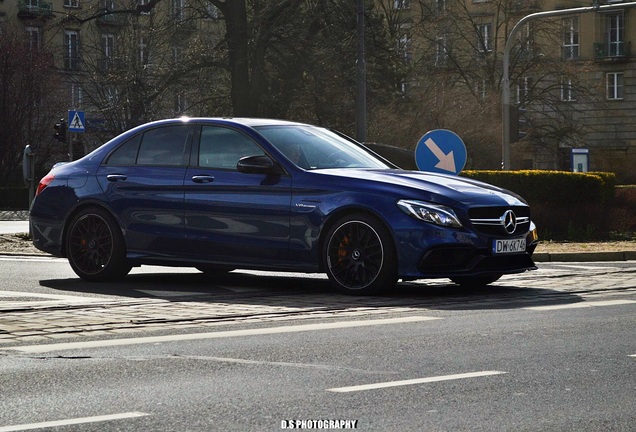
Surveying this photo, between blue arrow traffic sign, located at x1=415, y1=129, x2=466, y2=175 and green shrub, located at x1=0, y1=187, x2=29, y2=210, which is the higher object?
blue arrow traffic sign, located at x1=415, y1=129, x2=466, y2=175

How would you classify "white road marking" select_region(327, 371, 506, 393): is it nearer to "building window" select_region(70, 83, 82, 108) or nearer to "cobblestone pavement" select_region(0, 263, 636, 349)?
"cobblestone pavement" select_region(0, 263, 636, 349)

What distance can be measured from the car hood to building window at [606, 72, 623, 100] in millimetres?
60377

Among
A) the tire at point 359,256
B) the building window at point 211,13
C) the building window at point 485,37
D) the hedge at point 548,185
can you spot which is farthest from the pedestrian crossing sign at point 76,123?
the building window at point 485,37

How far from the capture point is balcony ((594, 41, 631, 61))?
70562 millimetres

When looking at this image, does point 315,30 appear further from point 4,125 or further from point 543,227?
point 4,125

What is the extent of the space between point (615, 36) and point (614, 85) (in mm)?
2461

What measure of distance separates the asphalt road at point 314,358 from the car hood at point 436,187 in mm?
841

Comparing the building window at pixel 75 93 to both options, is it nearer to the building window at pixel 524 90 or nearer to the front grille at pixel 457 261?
the building window at pixel 524 90

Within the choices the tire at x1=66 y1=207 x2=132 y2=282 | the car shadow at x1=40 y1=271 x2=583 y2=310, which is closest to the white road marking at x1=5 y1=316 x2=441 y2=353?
the car shadow at x1=40 y1=271 x2=583 y2=310

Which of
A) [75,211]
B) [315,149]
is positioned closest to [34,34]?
[75,211]

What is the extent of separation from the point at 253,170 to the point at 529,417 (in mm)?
6801

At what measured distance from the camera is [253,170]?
1266 centimetres

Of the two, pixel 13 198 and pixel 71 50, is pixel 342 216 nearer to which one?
pixel 13 198

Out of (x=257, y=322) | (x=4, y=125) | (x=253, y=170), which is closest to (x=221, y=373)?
(x=257, y=322)
